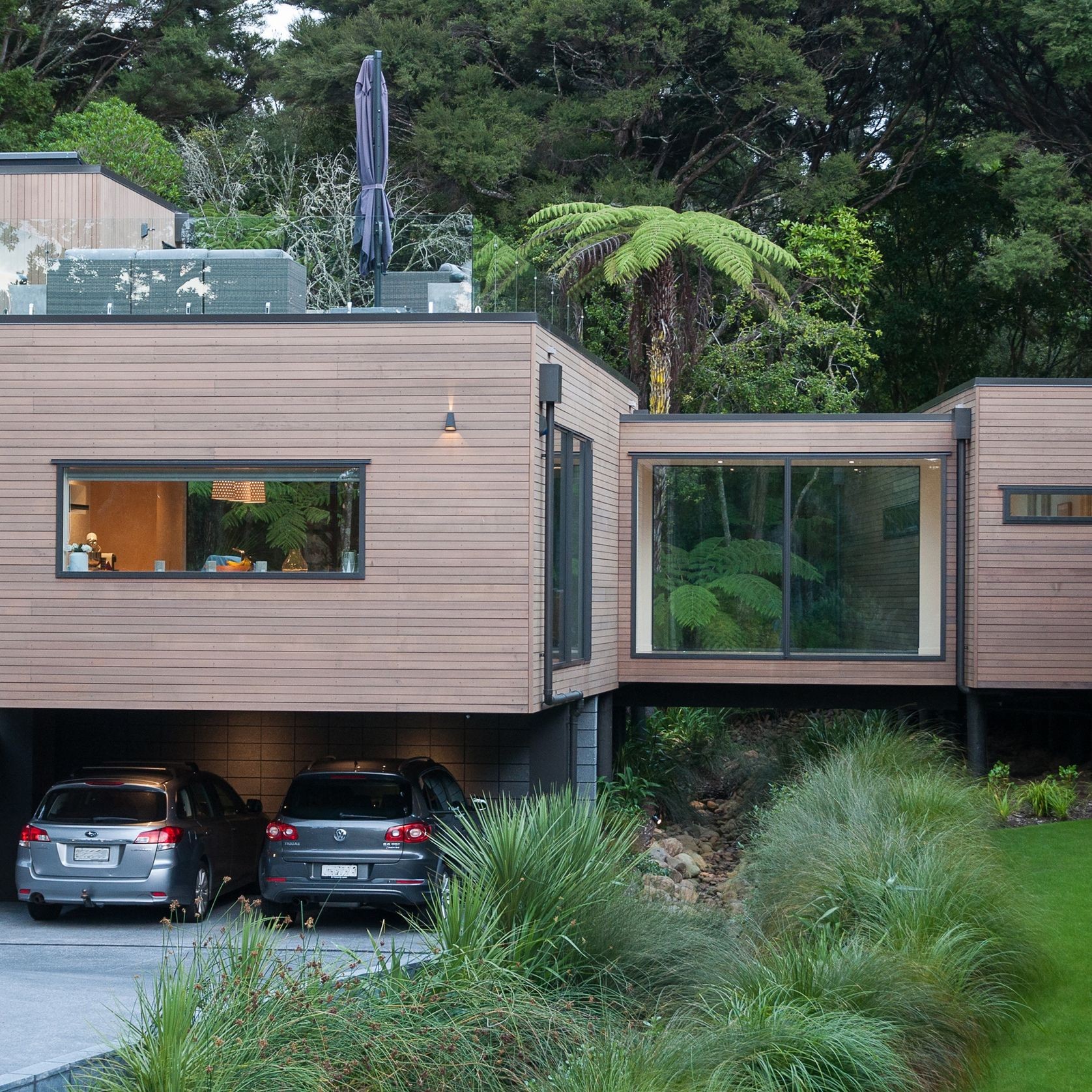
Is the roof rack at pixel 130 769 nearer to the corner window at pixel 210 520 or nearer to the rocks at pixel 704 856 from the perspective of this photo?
the corner window at pixel 210 520

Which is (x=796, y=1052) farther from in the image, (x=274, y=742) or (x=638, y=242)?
(x=638, y=242)

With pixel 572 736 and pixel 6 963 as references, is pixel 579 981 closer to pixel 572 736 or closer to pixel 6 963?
pixel 6 963

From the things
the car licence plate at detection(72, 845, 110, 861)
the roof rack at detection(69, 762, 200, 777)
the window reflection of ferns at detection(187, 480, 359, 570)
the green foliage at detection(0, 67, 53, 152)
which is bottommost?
the car licence plate at detection(72, 845, 110, 861)

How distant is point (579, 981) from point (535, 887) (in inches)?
23.1

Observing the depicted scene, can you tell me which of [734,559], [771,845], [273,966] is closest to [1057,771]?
[734,559]

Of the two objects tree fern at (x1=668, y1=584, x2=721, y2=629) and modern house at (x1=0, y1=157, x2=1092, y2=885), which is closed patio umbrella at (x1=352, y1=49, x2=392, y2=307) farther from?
tree fern at (x1=668, y1=584, x2=721, y2=629)

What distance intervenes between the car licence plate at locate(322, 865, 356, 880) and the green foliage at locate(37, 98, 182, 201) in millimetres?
17146

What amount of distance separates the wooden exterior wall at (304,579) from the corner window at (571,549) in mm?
817

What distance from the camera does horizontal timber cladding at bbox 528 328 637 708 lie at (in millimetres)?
12633

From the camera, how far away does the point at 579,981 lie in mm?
7676

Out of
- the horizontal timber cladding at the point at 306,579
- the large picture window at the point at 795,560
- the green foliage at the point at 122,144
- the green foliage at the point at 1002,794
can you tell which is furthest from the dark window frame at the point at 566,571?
the green foliage at the point at 122,144

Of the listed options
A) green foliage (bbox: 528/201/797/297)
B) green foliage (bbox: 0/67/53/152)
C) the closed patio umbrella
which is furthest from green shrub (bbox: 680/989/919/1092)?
green foliage (bbox: 0/67/53/152)

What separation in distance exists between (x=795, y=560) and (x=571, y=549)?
3803 mm

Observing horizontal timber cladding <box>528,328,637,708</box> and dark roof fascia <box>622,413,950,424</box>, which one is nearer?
horizontal timber cladding <box>528,328,637,708</box>
